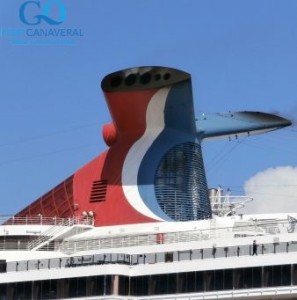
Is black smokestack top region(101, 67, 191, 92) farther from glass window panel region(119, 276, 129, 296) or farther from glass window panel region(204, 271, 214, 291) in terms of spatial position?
glass window panel region(204, 271, 214, 291)

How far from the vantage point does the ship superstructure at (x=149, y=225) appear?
54.8 metres

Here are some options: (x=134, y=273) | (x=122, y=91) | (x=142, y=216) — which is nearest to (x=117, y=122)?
(x=122, y=91)

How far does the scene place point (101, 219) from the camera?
64375mm

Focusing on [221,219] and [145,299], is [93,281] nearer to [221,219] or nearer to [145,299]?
[145,299]

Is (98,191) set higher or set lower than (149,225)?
higher

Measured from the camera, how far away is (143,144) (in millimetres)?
65250

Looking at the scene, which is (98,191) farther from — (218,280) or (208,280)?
(218,280)

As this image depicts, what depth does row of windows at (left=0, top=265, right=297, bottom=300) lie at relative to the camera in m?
53.4

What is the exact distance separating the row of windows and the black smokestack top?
12.4 metres

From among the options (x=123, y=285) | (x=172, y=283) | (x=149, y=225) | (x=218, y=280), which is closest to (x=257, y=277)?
(x=218, y=280)

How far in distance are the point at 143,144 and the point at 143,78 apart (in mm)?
3627

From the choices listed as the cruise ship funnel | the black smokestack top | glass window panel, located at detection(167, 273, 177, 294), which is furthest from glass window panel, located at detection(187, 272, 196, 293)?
the black smokestack top

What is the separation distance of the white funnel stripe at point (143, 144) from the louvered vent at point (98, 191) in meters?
1.51

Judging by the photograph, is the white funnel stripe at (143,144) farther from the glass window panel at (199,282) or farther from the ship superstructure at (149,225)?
the glass window panel at (199,282)
